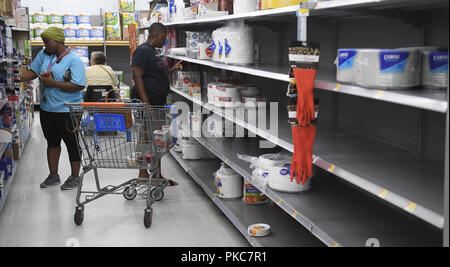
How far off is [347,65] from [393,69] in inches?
11.3

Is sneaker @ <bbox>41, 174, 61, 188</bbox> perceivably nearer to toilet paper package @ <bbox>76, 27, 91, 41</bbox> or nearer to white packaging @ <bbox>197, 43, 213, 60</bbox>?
white packaging @ <bbox>197, 43, 213, 60</bbox>

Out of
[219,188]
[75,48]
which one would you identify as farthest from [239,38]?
[75,48]

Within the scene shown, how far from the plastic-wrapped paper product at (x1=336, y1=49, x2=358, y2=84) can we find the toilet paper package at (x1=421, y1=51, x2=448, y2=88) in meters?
0.29

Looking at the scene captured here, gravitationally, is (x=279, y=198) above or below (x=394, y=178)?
below

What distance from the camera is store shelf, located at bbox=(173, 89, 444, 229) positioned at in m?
1.95

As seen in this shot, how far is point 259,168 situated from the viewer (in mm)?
3545

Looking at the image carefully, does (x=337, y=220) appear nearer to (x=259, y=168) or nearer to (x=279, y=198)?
(x=279, y=198)

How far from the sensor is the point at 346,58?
2361mm

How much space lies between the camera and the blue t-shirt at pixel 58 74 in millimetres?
5152

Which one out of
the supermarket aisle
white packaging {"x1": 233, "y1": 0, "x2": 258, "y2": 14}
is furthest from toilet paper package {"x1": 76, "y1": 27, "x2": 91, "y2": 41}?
white packaging {"x1": 233, "y1": 0, "x2": 258, "y2": 14}

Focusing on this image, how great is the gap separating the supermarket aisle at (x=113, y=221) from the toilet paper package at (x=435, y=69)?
2102mm

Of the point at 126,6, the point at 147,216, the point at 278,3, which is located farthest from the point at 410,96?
the point at 126,6

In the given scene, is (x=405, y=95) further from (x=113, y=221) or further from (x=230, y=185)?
(x=113, y=221)

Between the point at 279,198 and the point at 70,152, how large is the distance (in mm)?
2964
